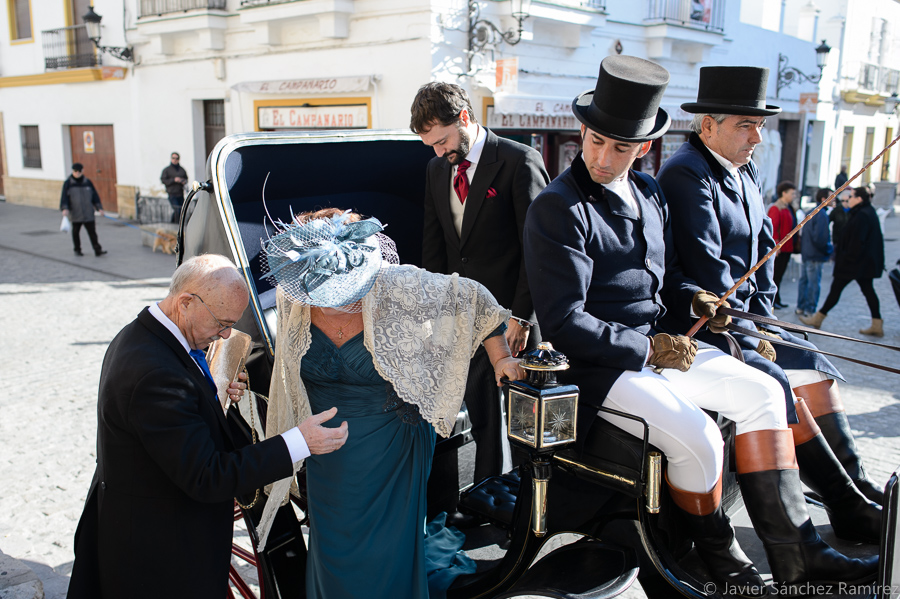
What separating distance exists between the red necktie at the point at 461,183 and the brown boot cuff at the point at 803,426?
5.40 feet

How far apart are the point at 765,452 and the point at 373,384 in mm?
1268

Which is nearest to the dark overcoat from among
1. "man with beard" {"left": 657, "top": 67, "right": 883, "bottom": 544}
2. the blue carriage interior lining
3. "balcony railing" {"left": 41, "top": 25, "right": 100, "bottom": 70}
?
"man with beard" {"left": 657, "top": 67, "right": 883, "bottom": 544}

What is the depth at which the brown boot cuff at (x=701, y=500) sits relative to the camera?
2236 mm

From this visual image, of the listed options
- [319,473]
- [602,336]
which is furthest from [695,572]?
[319,473]

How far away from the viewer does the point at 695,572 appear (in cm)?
234

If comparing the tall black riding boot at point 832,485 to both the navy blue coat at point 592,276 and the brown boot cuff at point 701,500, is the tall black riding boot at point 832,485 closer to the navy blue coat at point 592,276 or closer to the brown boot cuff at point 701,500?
the brown boot cuff at point 701,500

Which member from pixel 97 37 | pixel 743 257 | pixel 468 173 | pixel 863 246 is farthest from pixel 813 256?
pixel 97 37

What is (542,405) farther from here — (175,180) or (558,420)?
(175,180)

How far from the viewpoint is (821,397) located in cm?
274

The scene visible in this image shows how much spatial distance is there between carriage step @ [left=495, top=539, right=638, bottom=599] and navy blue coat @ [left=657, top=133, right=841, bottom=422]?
0.87 m

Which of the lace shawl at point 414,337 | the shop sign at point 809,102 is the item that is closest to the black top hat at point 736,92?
the lace shawl at point 414,337

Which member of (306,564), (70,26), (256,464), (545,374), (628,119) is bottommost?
(306,564)

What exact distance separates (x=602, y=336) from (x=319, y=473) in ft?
3.49

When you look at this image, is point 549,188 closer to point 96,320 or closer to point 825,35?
point 96,320
